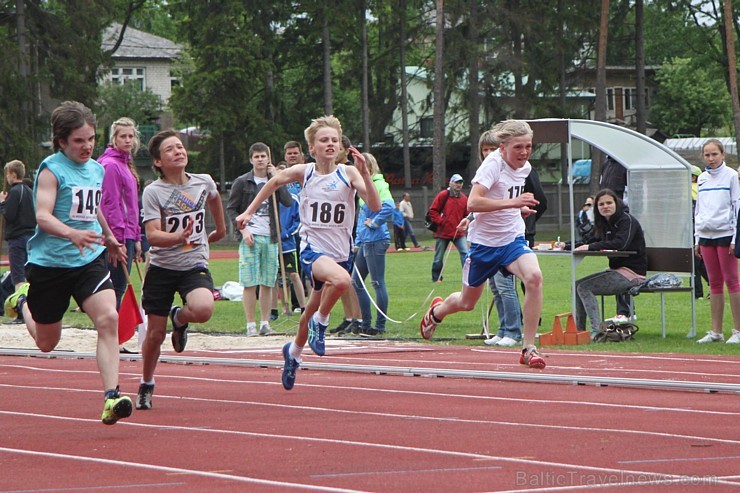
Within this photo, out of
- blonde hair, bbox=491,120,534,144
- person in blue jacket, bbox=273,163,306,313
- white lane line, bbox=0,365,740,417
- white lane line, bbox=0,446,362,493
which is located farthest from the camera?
person in blue jacket, bbox=273,163,306,313

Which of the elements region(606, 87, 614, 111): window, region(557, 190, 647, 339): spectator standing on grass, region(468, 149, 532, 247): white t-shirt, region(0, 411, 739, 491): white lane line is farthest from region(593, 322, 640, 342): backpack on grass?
region(606, 87, 614, 111): window

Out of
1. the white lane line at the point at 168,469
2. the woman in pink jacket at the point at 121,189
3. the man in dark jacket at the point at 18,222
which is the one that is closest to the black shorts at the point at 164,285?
the white lane line at the point at 168,469

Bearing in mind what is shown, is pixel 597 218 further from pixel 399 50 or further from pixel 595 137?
pixel 399 50

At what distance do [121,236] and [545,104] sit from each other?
45617 mm

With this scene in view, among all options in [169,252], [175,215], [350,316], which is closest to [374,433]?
[169,252]

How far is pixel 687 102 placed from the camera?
7856cm

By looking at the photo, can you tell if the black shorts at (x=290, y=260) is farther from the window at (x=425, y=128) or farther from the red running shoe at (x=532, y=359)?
the window at (x=425, y=128)

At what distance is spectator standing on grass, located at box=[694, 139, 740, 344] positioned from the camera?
1257cm

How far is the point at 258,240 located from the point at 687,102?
6829 centimetres

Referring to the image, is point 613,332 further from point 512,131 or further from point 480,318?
point 512,131

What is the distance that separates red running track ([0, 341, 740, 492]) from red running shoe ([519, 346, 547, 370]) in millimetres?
168

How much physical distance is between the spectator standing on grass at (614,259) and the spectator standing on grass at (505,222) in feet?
10.3

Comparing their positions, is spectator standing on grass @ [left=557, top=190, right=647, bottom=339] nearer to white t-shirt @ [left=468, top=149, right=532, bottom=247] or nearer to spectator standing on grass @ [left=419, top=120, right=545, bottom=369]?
spectator standing on grass @ [left=419, top=120, right=545, bottom=369]

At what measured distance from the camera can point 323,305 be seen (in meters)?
9.02
